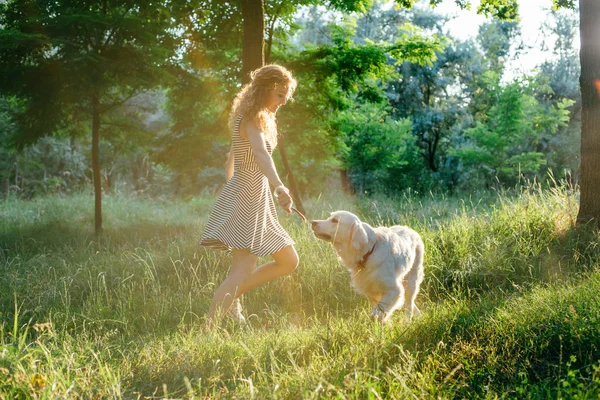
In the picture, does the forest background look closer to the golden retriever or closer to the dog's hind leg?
the dog's hind leg

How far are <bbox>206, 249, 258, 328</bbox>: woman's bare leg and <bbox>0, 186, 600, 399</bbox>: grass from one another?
14 centimetres

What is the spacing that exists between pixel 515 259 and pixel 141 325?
3722mm

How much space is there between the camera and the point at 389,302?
13.9 feet

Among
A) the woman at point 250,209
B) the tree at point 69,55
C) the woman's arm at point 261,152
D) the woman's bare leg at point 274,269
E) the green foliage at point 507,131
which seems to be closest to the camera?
the woman's arm at point 261,152

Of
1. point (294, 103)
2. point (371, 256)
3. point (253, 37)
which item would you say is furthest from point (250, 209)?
point (294, 103)

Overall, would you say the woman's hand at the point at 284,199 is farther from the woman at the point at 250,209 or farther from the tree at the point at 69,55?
the tree at the point at 69,55

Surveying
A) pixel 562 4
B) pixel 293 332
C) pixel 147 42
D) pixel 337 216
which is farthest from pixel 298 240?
pixel 562 4

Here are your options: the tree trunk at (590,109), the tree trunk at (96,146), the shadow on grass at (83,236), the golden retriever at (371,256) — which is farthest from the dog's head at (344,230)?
the tree trunk at (96,146)

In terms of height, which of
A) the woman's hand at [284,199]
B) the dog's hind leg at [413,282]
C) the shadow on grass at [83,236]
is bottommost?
the shadow on grass at [83,236]

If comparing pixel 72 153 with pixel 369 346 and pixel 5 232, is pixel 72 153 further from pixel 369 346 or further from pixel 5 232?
pixel 369 346

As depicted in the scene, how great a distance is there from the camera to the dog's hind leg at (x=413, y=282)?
4.77m

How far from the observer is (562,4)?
8023 mm

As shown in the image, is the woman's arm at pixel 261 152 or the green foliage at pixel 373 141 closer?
the woman's arm at pixel 261 152

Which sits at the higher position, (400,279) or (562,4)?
(562,4)
